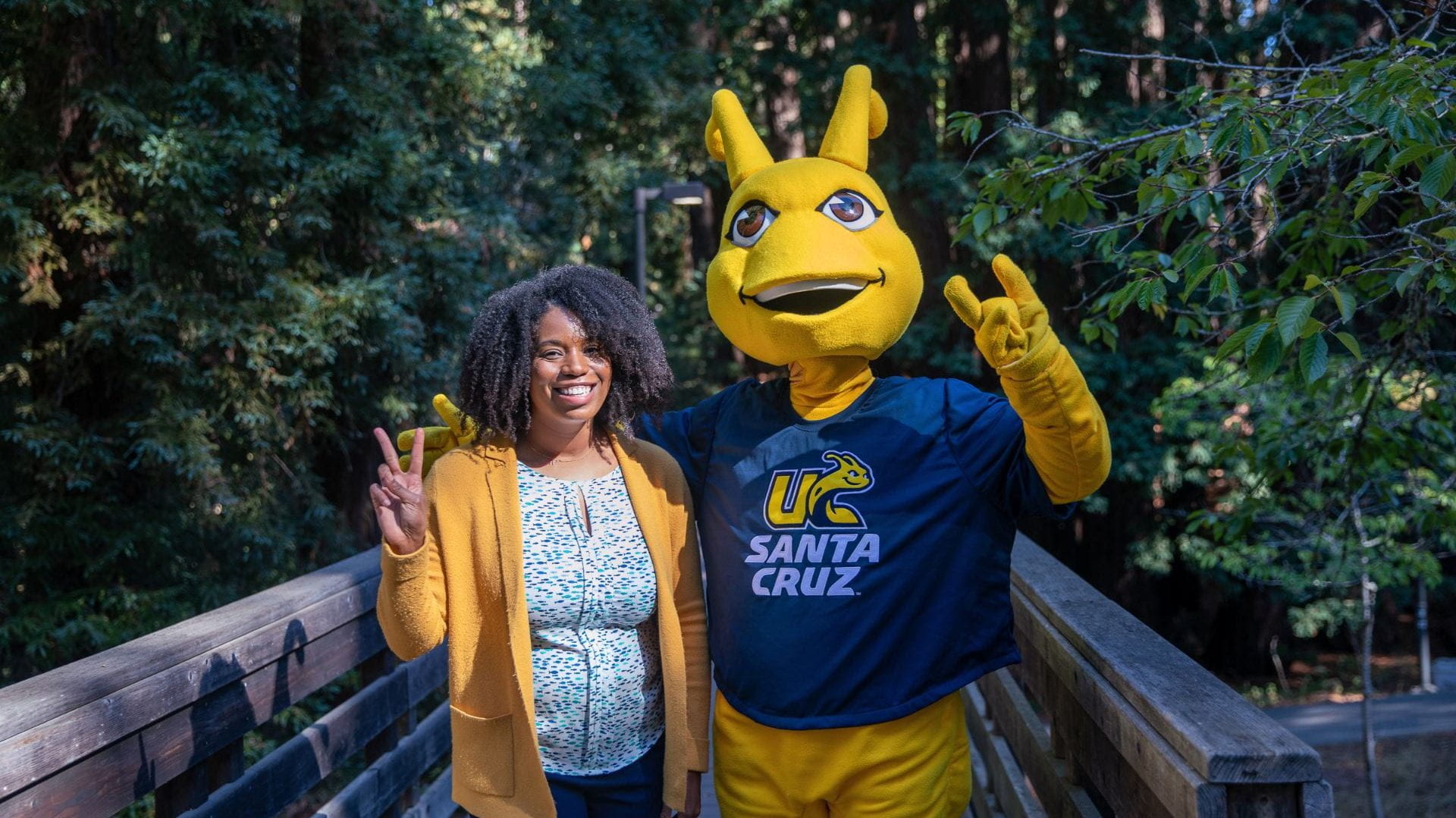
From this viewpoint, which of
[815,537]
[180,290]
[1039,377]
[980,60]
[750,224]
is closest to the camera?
[1039,377]

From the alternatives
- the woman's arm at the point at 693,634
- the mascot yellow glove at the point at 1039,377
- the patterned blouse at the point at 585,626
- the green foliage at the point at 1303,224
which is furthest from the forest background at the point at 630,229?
the patterned blouse at the point at 585,626

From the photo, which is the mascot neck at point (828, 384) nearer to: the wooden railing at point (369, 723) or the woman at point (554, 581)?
the woman at point (554, 581)

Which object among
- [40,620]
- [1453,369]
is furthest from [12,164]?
[1453,369]

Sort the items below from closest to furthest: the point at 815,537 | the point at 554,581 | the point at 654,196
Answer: the point at 554,581
the point at 815,537
the point at 654,196

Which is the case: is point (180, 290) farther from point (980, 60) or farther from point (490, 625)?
A: point (980, 60)

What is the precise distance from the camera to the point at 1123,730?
2.00 metres

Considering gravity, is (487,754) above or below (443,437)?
below

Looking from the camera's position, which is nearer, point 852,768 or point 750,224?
point 852,768

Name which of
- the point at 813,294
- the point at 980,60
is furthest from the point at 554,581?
the point at 980,60

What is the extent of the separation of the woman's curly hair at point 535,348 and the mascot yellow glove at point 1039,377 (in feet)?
2.35

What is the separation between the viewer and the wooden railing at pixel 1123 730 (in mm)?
1589

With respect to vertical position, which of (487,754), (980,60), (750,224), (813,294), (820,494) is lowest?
(487,754)

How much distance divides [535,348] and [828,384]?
2.07 ft

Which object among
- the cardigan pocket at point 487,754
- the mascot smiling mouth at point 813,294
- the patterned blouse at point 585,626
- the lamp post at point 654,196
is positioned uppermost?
the lamp post at point 654,196
